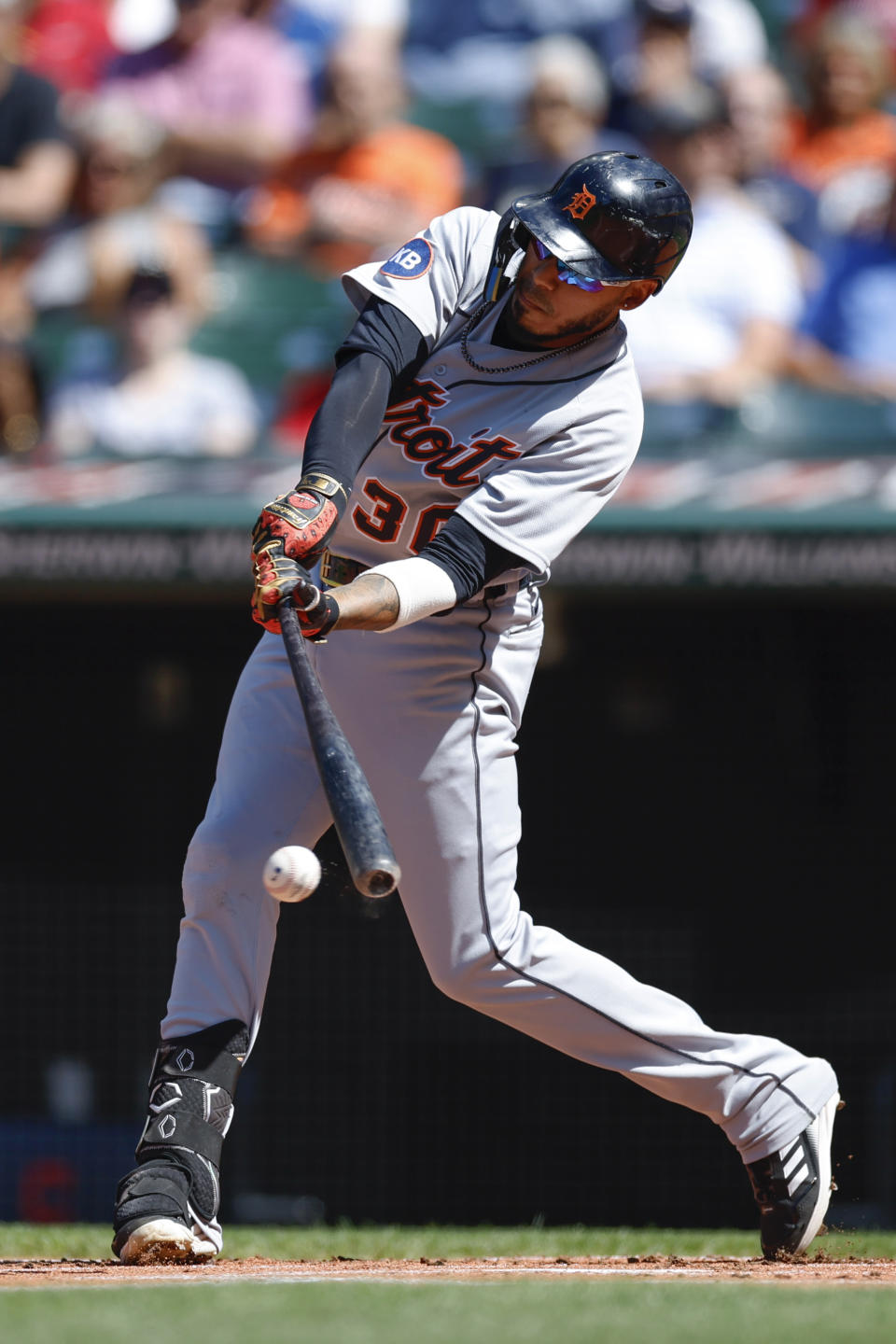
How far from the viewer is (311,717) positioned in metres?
2.58

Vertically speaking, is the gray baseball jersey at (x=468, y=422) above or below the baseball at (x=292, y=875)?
above

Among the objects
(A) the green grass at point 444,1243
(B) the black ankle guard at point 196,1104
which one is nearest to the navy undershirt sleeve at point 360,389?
(B) the black ankle guard at point 196,1104

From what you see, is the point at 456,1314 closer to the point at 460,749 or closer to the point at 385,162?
the point at 460,749

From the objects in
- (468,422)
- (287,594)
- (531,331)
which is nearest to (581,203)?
(531,331)

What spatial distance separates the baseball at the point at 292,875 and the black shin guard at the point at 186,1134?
0.45 metres

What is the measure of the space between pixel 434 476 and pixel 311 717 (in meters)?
0.52

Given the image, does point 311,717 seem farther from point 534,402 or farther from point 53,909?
point 53,909

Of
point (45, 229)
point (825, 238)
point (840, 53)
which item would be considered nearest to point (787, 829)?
point (825, 238)

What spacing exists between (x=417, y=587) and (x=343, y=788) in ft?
1.07

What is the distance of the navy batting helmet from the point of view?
278cm

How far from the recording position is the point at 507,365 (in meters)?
2.92

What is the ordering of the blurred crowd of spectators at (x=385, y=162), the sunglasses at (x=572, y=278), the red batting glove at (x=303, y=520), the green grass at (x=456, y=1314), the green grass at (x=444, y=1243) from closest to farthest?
the green grass at (x=456, y=1314), the red batting glove at (x=303, y=520), the sunglasses at (x=572, y=278), the green grass at (x=444, y=1243), the blurred crowd of spectators at (x=385, y=162)

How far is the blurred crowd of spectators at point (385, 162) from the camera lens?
6.32 m

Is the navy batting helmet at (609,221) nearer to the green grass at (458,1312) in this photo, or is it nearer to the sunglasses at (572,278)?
the sunglasses at (572,278)
